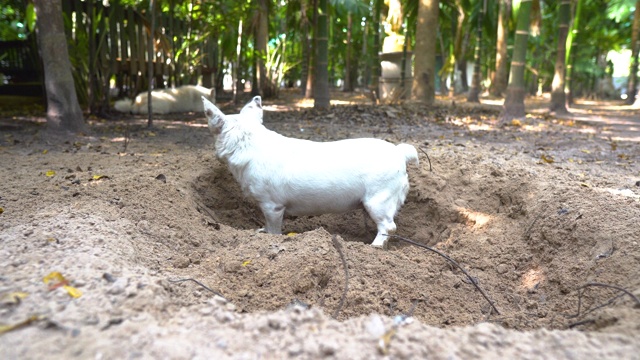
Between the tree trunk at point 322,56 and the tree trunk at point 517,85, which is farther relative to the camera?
the tree trunk at point 322,56

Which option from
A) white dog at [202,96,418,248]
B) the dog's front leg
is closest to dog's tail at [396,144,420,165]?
white dog at [202,96,418,248]

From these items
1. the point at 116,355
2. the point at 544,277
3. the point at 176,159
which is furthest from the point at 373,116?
the point at 116,355

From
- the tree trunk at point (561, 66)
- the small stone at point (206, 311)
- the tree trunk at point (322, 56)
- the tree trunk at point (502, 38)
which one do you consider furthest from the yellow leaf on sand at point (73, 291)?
the tree trunk at point (502, 38)

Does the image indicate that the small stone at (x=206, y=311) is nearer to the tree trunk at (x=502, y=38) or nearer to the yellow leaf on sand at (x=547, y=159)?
the yellow leaf on sand at (x=547, y=159)

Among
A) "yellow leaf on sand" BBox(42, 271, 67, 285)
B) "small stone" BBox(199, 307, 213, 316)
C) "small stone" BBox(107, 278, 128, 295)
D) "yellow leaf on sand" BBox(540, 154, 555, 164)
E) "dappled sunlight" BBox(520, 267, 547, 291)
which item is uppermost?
"yellow leaf on sand" BBox(540, 154, 555, 164)

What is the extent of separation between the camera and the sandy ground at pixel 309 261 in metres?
1.88

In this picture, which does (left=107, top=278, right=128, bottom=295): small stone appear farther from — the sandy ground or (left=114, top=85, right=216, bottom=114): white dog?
(left=114, top=85, right=216, bottom=114): white dog

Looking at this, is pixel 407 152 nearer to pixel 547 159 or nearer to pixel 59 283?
pixel 547 159

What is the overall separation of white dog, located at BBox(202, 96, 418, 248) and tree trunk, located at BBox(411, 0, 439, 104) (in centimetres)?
850

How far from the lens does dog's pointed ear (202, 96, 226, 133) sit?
13.8 ft

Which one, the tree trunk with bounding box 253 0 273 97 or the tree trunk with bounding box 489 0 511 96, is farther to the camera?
the tree trunk with bounding box 489 0 511 96

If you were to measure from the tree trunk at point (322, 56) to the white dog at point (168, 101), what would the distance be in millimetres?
2720

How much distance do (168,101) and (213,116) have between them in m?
7.43

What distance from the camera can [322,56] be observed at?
10.9 m
